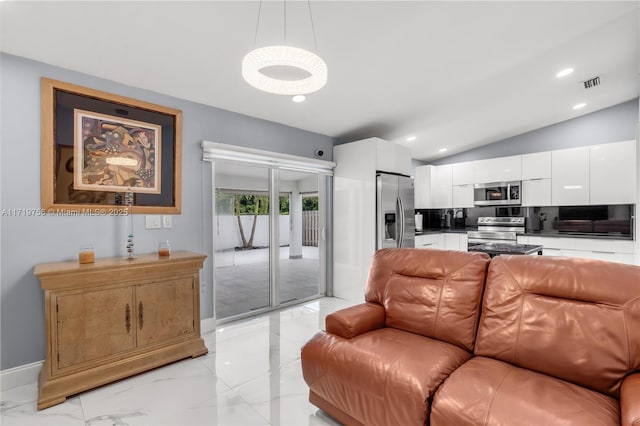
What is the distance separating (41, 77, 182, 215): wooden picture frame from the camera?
2365 mm

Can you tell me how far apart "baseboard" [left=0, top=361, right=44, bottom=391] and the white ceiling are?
2.35 meters

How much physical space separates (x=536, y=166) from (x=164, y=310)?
19.0 feet

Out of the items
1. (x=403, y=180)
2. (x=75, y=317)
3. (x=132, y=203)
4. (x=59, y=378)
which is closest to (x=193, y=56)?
(x=132, y=203)

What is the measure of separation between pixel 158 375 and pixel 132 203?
1490 millimetres

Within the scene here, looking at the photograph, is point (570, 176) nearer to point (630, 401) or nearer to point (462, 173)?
point (462, 173)

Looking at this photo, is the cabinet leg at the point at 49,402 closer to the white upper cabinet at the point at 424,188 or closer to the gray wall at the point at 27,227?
the gray wall at the point at 27,227

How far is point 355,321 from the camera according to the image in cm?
192

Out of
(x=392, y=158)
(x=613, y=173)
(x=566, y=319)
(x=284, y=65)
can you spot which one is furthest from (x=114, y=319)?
(x=613, y=173)

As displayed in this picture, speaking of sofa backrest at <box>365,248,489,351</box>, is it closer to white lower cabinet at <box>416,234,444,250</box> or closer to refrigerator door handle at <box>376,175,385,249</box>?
refrigerator door handle at <box>376,175,385,249</box>

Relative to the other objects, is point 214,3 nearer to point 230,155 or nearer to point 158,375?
point 230,155

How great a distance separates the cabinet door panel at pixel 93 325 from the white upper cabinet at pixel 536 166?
233 inches

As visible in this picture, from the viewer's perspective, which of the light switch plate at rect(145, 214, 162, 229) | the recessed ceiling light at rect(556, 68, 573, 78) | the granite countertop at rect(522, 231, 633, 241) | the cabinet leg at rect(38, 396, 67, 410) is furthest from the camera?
the granite countertop at rect(522, 231, 633, 241)

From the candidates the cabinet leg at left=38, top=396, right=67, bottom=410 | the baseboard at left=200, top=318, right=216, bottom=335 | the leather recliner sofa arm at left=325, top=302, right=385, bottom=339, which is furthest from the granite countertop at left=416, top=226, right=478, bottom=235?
the cabinet leg at left=38, top=396, right=67, bottom=410

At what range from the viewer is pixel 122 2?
6.28 feet
